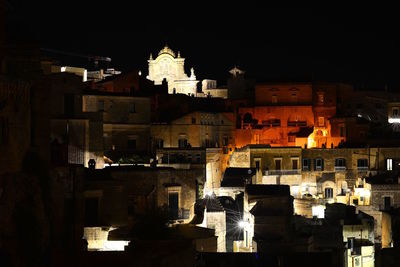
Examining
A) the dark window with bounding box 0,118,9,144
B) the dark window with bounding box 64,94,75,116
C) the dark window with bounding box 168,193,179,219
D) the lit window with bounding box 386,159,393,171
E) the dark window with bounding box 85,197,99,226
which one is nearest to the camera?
the dark window with bounding box 0,118,9,144

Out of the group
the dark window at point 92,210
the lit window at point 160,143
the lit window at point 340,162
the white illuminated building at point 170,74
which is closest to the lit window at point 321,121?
the lit window at point 340,162

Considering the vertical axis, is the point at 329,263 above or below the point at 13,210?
below

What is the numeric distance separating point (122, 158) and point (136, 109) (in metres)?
4.78

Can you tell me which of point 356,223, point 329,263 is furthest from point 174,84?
point 329,263

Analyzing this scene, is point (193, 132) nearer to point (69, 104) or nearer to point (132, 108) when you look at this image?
point (132, 108)

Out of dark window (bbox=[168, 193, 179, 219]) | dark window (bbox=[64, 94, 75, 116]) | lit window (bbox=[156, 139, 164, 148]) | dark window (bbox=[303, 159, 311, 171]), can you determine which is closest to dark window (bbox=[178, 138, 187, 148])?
lit window (bbox=[156, 139, 164, 148])

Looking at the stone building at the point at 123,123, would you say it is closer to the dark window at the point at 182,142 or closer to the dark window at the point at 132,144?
the dark window at the point at 132,144

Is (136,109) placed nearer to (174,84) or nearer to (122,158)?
(122,158)

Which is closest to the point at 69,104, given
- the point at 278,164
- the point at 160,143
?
the point at 160,143

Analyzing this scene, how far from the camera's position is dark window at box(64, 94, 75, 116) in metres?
31.8

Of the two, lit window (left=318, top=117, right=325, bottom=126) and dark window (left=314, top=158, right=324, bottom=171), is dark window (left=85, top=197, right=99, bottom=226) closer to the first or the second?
dark window (left=314, top=158, right=324, bottom=171)

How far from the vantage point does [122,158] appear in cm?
3900

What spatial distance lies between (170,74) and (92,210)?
55.2 m

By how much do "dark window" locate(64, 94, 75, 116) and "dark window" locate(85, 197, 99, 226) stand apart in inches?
255
